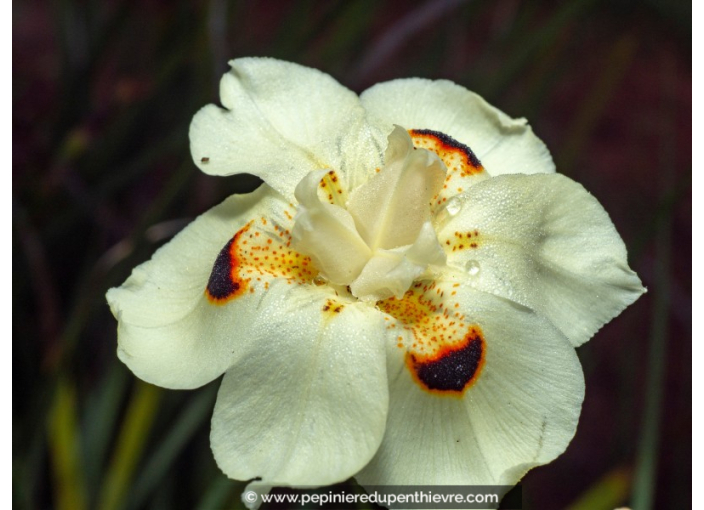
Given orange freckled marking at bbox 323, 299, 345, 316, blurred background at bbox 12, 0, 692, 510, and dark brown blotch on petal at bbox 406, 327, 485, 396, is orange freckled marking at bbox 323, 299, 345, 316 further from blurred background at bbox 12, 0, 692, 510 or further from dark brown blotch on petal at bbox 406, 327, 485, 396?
blurred background at bbox 12, 0, 692, 510

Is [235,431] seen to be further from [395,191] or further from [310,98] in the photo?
[310,98]

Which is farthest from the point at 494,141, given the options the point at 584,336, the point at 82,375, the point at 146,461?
the point at 82,375

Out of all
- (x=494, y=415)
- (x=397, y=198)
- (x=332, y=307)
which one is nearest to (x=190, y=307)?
(x=332, y=307)

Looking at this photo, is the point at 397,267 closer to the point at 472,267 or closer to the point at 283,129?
the point at 472,267

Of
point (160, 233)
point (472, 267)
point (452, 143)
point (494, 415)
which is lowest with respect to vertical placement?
point (160, 233)

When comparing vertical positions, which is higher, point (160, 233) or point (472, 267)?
point (472, 267)

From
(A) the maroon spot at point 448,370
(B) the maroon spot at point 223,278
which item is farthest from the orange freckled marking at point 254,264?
(A) the maroon spot at point 448,370

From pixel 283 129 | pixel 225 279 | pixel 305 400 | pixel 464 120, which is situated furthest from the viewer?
pixel 464 120

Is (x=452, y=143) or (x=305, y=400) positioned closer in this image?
(x=305, y=400)
